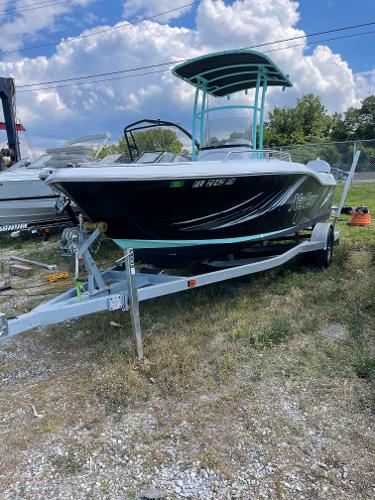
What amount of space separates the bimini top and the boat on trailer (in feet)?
0.04

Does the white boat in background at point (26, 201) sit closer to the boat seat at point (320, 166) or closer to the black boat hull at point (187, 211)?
the boat seat at point (320, 166)

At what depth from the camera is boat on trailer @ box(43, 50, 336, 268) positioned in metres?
3.44

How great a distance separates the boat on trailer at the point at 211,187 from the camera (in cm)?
344

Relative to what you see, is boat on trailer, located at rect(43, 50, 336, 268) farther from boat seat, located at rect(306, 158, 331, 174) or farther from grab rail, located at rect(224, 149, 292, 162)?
boat seat, located at rect(306, 158, 331, 174)

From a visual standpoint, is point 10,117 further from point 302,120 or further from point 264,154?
point 302,120

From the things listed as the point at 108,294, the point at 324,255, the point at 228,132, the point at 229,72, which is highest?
the point at 229,72

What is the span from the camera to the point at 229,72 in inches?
210

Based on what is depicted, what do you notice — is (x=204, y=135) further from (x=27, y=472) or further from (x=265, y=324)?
(x=27, y=472)

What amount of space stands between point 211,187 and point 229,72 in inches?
91.3

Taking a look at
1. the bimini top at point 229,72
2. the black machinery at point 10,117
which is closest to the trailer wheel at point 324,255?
the bimini top at point 229,72

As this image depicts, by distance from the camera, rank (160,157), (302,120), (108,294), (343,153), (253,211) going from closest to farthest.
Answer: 1. (108,294)
2. (253,211)
3. (160,157)
4. (343,153)
5. (302,120)

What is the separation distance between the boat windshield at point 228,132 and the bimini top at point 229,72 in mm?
569

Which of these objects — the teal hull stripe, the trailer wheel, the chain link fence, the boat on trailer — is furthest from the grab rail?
the chain link fence

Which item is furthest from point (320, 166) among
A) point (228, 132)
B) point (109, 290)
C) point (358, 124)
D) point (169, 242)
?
point (358, 124)
